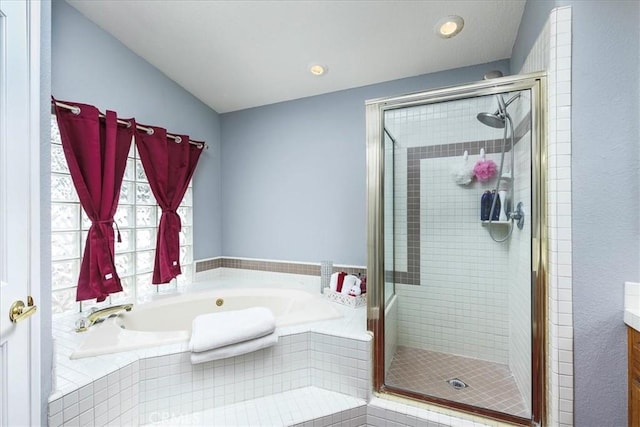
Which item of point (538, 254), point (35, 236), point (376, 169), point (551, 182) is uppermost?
point (376, 169)

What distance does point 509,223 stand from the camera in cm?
179

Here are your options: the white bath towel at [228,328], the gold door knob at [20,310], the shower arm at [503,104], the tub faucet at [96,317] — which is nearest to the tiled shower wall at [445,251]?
the shower arm at [503,104]

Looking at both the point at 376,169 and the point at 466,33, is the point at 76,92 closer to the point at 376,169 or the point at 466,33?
the point at 376,169

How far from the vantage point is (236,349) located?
151 centimetres

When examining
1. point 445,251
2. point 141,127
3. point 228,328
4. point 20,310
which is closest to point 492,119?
point 445,251

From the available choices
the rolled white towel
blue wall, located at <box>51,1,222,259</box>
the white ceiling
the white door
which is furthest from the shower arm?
blue wall, located at <box>51,1,222,259</box>

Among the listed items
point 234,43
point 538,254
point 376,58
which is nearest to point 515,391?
point 538,254

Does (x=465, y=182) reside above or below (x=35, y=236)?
above

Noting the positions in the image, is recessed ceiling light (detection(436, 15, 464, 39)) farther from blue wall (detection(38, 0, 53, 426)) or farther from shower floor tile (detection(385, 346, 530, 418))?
shower floor tile (detection(385, 346, 530, 418))

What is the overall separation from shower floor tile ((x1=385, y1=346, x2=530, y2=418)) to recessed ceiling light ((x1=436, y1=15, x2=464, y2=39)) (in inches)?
83.2

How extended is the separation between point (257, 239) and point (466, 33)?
2408 millimetres

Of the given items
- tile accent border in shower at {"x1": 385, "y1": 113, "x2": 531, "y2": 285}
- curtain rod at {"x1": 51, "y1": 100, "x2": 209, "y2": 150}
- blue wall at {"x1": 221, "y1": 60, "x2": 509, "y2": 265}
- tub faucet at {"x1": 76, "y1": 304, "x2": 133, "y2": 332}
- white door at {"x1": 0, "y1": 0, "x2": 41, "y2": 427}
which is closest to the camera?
white door at {"x1": 0, "y1": 0, "x2": 41, "y2": 427}

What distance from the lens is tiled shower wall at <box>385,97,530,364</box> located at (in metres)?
1.86

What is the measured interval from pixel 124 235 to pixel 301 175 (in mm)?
1553
